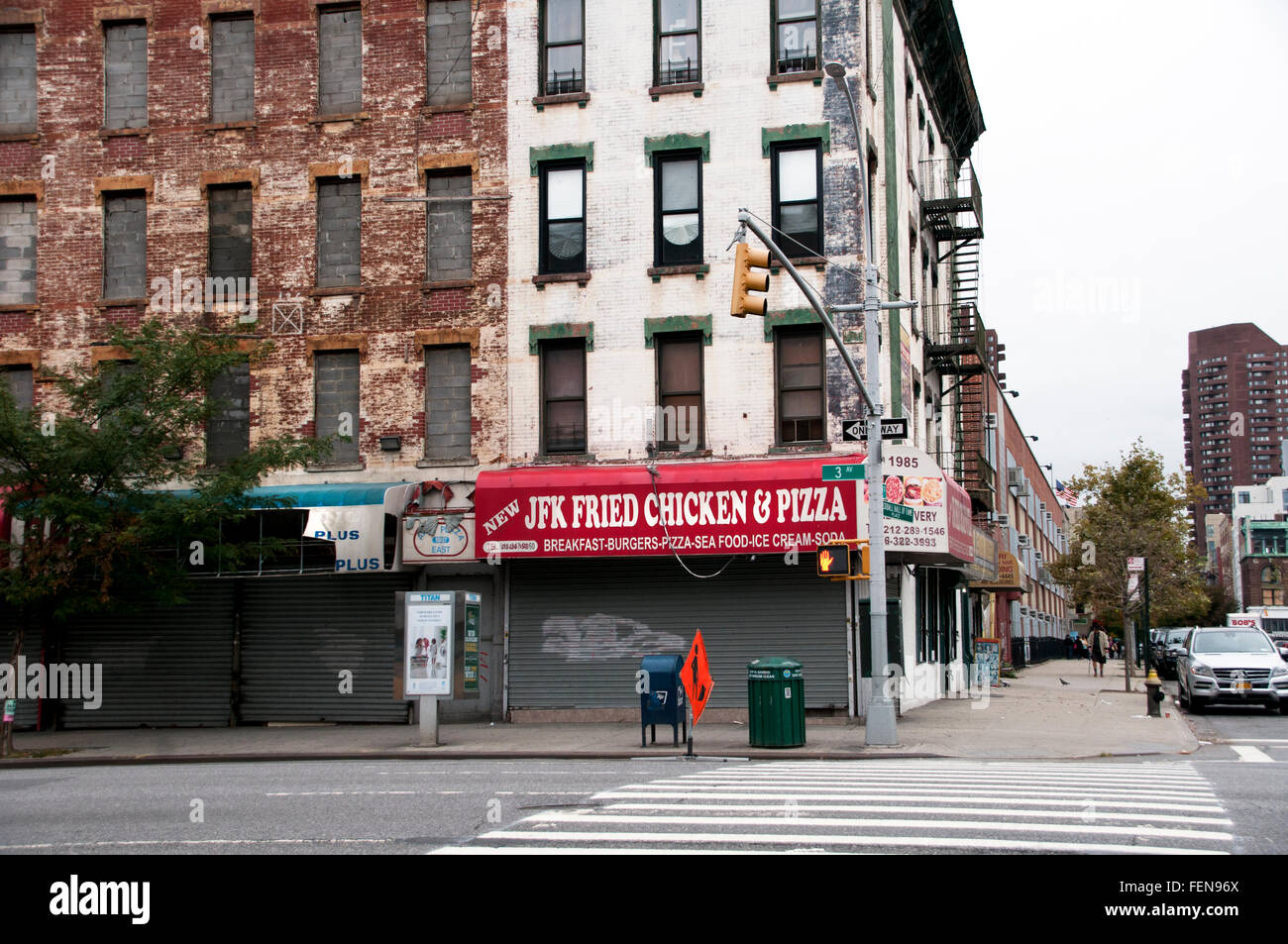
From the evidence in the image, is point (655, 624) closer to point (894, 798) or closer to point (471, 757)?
point (471, 757)

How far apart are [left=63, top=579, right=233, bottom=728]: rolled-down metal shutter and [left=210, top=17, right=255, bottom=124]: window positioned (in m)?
10.00

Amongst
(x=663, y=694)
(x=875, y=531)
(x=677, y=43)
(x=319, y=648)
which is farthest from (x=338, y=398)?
(x=875, y=531)

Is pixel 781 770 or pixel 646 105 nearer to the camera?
pixel 781 770

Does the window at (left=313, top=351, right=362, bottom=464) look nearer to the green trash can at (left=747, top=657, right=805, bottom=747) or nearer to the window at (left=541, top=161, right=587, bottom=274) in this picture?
the window at (left=541, top=161, right=587, bottom=274)

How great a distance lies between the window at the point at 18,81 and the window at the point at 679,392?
14.7 m

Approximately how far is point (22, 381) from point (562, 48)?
13.4m

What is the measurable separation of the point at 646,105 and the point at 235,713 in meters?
14.7

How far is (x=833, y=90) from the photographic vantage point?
78.9 feet

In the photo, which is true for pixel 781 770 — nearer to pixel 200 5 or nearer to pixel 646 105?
pixel 646 105

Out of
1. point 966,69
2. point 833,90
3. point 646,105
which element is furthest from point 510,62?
point 966,69

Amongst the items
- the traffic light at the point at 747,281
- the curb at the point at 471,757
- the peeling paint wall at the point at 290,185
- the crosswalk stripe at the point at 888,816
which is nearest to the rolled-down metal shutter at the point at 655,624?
Answer: the peeling paint wall at the point at 290,185

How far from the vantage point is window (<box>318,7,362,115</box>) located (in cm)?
2622

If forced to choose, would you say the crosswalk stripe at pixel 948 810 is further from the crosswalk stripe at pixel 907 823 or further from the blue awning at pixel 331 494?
the blue awning at pixel 331 494

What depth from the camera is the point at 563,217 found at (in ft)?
82.8
